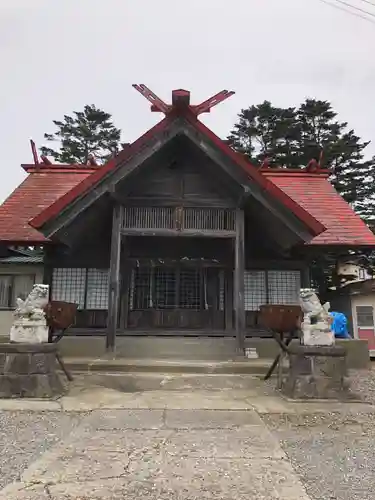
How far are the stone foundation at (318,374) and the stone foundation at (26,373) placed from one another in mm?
2995

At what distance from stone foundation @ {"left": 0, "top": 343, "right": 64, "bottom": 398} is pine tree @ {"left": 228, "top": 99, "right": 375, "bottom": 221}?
19.3 metres

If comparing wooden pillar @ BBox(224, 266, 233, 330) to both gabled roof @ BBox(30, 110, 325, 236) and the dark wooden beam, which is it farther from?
gabled roof @ BBox(30, 110, 325, 236)

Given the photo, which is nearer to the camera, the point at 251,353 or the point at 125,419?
the point at 125,419

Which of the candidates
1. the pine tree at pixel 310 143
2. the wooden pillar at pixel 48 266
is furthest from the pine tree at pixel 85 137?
the wooden pillar at pixel 48 266

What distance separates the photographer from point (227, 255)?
9.41 meters

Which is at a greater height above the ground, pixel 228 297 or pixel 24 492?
pixel 228 297

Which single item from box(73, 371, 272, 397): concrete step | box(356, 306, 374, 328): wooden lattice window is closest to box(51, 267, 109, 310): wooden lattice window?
box(73, 371, 272, 397): concrete step

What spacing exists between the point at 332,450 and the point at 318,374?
167 centimetres

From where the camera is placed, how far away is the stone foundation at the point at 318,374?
4.82 m

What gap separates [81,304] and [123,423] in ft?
18.4

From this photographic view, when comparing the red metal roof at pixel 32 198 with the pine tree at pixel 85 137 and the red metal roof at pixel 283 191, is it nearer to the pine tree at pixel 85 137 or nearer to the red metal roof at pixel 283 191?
the red metal roof at pixel 283 191

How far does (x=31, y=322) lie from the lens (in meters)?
5.14

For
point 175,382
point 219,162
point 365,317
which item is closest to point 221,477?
point 175,382

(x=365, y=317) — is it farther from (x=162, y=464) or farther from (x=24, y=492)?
(x=24, y=492)
